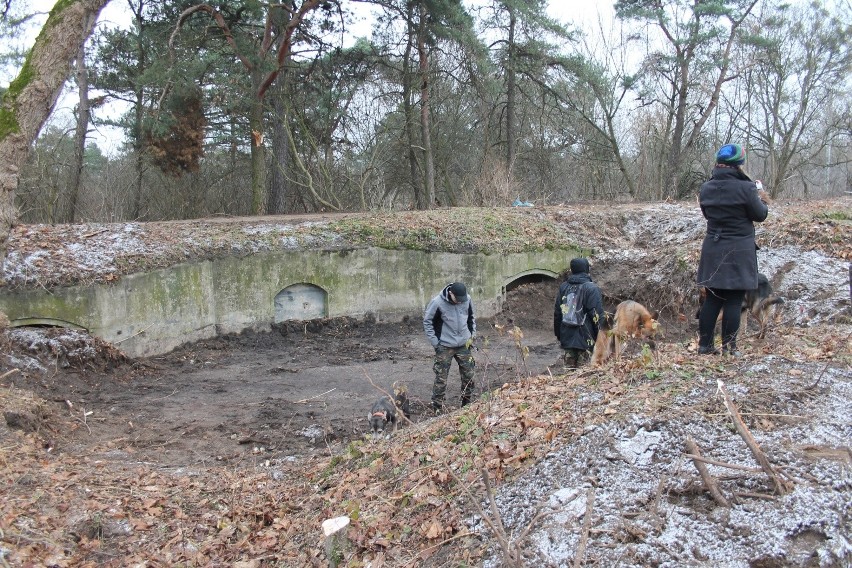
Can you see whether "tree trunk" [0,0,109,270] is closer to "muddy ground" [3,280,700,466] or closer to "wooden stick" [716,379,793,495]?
"muddy ground" [3,280,700,466]

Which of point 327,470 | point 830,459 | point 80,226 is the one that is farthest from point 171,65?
point 830,459

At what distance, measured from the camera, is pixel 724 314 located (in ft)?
18.9

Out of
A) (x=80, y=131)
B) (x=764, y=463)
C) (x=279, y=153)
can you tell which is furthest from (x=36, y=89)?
(x=80, y=131)

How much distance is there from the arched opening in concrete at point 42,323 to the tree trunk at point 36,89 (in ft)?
8.73

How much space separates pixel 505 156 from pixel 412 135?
482cm

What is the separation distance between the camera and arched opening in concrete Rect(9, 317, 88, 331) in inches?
415

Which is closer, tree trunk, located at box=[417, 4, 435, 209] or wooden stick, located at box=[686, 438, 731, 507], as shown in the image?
wooden stick, located at box=[686, 438, 731, 507]

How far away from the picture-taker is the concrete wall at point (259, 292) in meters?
11.1

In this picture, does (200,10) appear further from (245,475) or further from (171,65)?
(245,475)

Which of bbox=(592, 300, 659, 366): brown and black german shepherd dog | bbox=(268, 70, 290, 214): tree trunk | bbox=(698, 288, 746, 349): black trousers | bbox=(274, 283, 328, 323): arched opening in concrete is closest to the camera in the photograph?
bbox=(698, 288, 746, 349): black trousers

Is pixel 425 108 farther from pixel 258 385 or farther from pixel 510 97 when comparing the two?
pixel 258 385

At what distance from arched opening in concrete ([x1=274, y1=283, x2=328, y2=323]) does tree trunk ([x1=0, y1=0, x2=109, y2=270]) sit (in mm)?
6524

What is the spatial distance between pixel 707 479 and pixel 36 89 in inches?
340

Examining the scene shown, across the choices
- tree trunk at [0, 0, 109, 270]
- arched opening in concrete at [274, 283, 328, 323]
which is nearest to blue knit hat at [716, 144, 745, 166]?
tree trunk at [0, 0, 109, 270]
